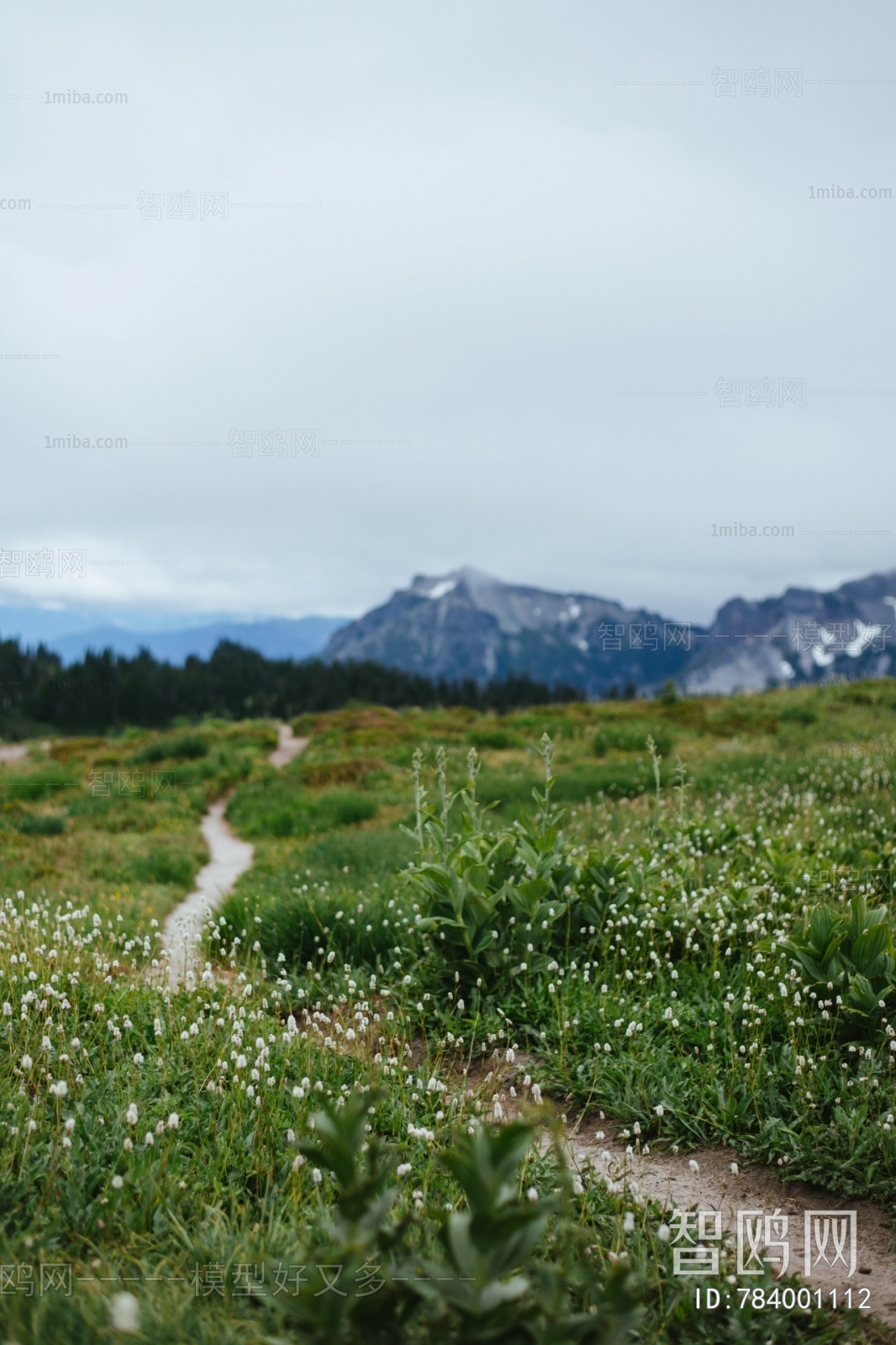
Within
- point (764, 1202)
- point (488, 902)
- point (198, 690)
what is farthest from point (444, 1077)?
point (198, 690)

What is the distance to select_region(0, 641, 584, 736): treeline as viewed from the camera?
281 feet

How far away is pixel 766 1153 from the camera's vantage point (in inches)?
173

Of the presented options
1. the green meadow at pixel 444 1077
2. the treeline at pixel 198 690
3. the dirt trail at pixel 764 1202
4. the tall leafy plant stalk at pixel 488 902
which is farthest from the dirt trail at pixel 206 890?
the treeline at pixel 198 690

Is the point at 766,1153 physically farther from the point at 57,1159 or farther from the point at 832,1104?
the point at 57,1159

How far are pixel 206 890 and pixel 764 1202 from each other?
9.05 meters

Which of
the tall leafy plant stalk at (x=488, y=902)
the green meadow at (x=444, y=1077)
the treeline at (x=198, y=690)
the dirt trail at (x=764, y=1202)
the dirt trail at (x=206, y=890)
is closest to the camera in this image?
the green meadow at (x=444, y=1077)

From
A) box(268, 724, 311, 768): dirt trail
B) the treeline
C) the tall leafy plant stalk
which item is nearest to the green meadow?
the tall leafy plant stalk

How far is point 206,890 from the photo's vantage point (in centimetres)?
1146

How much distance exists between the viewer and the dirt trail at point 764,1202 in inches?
139

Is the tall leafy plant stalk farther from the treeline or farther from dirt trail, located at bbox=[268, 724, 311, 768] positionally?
the treeline

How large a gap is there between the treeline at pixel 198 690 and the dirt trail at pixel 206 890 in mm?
59151

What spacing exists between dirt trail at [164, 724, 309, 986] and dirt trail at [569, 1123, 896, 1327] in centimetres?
319

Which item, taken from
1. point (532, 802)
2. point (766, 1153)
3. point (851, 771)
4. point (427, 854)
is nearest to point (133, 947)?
point (427, 854)

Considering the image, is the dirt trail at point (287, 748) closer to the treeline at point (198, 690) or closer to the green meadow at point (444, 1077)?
the green meadow at point (444, 1077)
